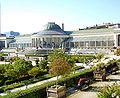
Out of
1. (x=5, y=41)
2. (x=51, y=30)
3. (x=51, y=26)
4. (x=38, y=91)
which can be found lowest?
(x=5, y=41)

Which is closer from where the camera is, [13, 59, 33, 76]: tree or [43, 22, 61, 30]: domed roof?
[13, 59, 33, 76]: tree

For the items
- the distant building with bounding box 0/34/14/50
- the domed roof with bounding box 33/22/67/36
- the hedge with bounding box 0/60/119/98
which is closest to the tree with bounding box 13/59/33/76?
the hedge with bounding box 0/60/119/98

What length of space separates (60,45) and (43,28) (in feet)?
38.8

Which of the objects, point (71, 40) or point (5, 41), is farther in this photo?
point (5, 41)

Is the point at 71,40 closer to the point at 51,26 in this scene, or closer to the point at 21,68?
the point at 51,26

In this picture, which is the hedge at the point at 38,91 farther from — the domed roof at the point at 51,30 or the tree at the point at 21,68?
the domed roof at the point at 51,30

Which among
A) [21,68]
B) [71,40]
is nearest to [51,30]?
[71,40]

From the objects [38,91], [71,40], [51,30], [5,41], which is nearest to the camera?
[38,91]

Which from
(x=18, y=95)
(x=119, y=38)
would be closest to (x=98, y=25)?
(x=119, y=38)

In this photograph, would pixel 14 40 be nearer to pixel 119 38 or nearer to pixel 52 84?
pixel 119 38

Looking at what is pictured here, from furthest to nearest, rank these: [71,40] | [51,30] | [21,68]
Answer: [51,30] < [71,40] < [21,68]

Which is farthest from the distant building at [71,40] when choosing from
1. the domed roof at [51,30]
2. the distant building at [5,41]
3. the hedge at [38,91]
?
the hedge at [38,91]

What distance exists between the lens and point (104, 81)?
26406mm

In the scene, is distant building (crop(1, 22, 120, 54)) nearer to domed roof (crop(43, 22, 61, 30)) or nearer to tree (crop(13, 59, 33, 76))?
domed roof (crop(43, 22, 61, 30))
